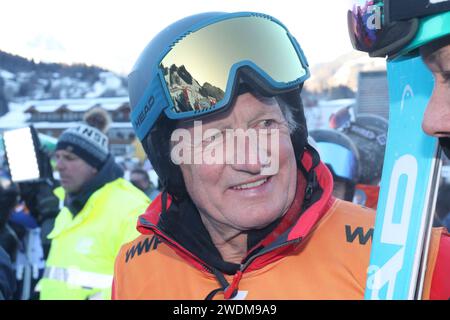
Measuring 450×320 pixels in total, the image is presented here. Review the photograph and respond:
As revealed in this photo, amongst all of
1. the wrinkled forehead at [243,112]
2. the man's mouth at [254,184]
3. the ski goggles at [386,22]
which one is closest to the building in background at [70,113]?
the wrinkled forehead at [243,112]

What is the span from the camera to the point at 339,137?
3.71m

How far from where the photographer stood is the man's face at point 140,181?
652 cm

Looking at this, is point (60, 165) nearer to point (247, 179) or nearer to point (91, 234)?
point (91, 234)

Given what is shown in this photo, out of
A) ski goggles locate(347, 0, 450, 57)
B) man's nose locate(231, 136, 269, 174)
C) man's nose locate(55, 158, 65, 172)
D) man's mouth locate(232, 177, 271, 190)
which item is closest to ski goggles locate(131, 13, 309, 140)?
man's nose locate(231, 136, 269, 174)

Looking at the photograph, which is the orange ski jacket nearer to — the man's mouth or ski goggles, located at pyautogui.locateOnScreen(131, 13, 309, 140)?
the man's mouth

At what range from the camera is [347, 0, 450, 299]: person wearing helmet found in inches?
47.4

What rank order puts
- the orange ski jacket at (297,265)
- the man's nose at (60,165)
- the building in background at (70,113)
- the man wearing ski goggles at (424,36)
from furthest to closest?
the building in background at (70,113) → the man's nose at (60,165) → the orange ski jacket at (297,265) → the man wearing ski goggles at (424,36)

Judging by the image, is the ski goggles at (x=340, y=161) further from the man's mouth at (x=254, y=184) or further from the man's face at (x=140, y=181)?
the man's face at (x=140, y=181)

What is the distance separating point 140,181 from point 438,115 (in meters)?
5.53

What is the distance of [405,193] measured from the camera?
4.77 ft

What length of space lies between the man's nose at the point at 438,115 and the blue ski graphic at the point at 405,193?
15 centimetres

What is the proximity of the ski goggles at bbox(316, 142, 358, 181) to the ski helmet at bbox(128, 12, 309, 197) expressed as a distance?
161 cm
